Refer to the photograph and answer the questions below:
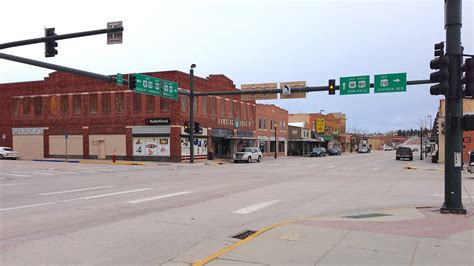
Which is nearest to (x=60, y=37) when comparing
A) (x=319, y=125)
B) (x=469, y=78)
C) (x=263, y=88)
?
(x=469, y=78)

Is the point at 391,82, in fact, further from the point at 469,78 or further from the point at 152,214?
the point at 152,214

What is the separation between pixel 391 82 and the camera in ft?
97.5

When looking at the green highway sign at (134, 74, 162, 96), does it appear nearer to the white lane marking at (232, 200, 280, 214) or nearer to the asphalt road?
the asphalt road

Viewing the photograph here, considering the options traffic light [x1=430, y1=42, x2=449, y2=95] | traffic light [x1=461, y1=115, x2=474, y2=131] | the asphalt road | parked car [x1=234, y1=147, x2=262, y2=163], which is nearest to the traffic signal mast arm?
the asphalt road

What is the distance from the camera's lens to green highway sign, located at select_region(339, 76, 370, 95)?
30484 mm

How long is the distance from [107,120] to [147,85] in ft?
55.0

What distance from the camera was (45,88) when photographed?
48250mm

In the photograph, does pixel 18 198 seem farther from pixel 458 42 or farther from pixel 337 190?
pixel 458 42

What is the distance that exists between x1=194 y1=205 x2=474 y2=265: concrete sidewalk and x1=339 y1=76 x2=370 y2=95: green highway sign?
2181 centimetres

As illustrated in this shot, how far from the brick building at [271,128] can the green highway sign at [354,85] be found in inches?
1224

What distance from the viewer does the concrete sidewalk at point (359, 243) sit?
617 cm

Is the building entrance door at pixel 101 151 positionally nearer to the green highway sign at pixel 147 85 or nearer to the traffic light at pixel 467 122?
the green highway sign at pixel 147 85

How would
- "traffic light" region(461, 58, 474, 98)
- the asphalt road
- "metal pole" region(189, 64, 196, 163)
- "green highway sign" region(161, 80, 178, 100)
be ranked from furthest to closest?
1. "metal pole" region(189, 64, 196, 163)
2. "green highway sign" region(161, 80, 178, 100)
3. "traffic light" region(461, 58, 474, 98)
4. the asphalt road

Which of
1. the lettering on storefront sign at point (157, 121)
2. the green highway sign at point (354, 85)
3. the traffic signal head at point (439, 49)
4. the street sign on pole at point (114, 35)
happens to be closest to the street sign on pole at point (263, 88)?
the green highway sign at point (354, 85)
